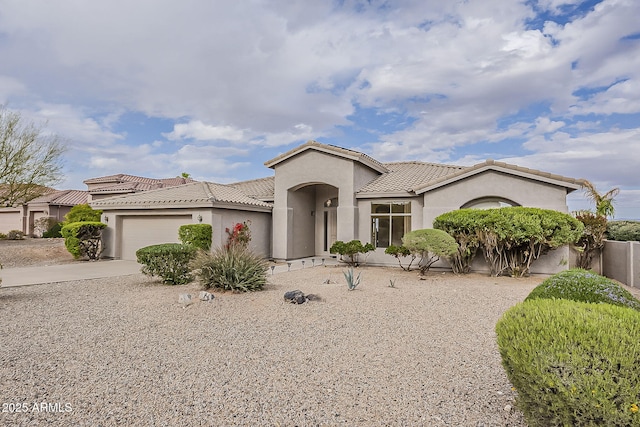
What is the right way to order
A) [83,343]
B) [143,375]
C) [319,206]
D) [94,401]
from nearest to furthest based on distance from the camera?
[94,401]
[143,375]
[83,343]
[319,206]

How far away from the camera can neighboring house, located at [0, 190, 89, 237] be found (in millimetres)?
30516

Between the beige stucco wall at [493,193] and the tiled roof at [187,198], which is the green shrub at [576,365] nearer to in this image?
the beige stucco wall at [493,193]

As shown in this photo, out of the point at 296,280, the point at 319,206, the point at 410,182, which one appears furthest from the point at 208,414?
the point at 319,206

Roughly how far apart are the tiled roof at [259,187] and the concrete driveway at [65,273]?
24.3 feet

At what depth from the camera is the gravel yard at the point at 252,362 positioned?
3.70m

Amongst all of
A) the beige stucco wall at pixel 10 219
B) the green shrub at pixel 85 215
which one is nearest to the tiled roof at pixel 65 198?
the beige stucco wall at pixel 10 219

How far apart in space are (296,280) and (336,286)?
194 centimetres

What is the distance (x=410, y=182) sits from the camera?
1692 cm

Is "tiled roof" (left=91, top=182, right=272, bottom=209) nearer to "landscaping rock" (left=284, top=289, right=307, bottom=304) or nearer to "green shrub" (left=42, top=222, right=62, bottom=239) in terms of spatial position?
"landscaping rock" (left=284, top=289, right=307, bottom=304)

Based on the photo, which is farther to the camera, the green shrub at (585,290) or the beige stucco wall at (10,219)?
the beige stucco wall at (10,219)

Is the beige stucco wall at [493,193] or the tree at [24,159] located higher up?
the tree at [24,159]

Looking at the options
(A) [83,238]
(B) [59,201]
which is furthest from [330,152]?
(B) [59,201]

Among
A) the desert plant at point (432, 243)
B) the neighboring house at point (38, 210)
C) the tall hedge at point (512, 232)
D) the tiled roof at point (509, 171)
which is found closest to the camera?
the tall hedge at point (512, 232)

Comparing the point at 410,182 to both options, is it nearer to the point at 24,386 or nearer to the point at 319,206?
the point at 319,206
